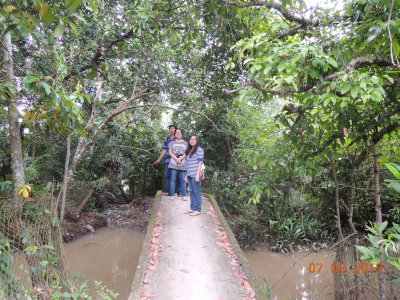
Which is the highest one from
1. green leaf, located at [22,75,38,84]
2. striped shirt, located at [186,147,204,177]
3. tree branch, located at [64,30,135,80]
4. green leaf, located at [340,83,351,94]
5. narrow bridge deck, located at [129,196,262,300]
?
tree branch, located at [64,30,135,80]

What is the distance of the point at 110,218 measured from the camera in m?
8.71

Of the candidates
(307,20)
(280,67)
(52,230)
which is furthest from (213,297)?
(307,20)

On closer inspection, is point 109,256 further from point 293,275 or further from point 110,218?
point 293,275

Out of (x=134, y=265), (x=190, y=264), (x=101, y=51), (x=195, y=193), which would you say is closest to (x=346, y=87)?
(x=190, y=264)

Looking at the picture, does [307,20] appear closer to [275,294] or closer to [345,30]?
[345,30]

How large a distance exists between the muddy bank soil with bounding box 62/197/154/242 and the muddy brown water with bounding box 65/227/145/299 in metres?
0.23

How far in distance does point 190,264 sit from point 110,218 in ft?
18.8

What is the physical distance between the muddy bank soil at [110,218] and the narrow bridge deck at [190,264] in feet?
9.99

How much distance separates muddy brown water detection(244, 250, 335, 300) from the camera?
495 cm

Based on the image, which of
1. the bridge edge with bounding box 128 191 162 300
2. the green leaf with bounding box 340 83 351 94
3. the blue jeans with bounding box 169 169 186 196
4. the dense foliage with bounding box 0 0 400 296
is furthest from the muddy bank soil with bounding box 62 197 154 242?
the green leaf with bounding box 340 83 351 94

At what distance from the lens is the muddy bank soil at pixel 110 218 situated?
281 inches

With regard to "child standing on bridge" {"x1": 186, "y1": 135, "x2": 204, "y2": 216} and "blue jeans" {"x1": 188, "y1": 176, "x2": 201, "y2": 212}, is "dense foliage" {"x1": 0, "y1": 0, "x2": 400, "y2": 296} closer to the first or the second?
"child standing on bridge" {"x1": 186, "y1": 135, "x2": 204, "y2": 216}

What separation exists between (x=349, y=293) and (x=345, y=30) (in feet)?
10.7

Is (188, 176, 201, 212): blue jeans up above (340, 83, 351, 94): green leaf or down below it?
below
